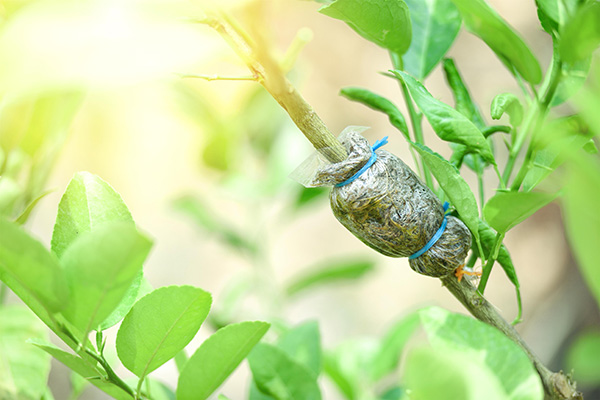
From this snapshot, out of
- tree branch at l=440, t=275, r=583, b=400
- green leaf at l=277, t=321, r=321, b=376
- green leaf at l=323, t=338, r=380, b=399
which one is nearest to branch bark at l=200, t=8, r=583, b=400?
tree branch at l=440, t=275, r=583, b=400

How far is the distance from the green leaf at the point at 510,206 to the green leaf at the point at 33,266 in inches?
9.7

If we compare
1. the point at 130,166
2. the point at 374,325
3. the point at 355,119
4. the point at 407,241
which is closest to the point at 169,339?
the point at 407,241

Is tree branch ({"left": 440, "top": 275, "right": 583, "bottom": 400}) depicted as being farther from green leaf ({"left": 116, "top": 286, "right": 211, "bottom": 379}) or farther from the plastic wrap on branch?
green leaf ({"left": 116, "top": 286, "right": 211, "bottom": 379})

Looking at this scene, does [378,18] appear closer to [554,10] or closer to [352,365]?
[554,10]

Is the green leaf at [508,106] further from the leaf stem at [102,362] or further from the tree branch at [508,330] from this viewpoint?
the leaf stem at [102,362]

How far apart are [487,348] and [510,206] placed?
84 mm

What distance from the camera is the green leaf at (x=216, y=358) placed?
0.36 meters

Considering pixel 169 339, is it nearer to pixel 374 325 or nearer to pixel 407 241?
pixel 407 241

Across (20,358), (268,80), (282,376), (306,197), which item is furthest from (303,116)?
(306,197)

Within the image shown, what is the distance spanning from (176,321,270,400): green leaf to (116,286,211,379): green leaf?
2 centimetres

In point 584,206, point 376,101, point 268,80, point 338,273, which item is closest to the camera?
point 584,206

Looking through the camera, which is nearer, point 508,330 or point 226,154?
point 508,330

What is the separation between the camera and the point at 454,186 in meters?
0.35

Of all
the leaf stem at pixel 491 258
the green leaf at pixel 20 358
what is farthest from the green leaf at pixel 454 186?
the green leaf at pixel 20 358
